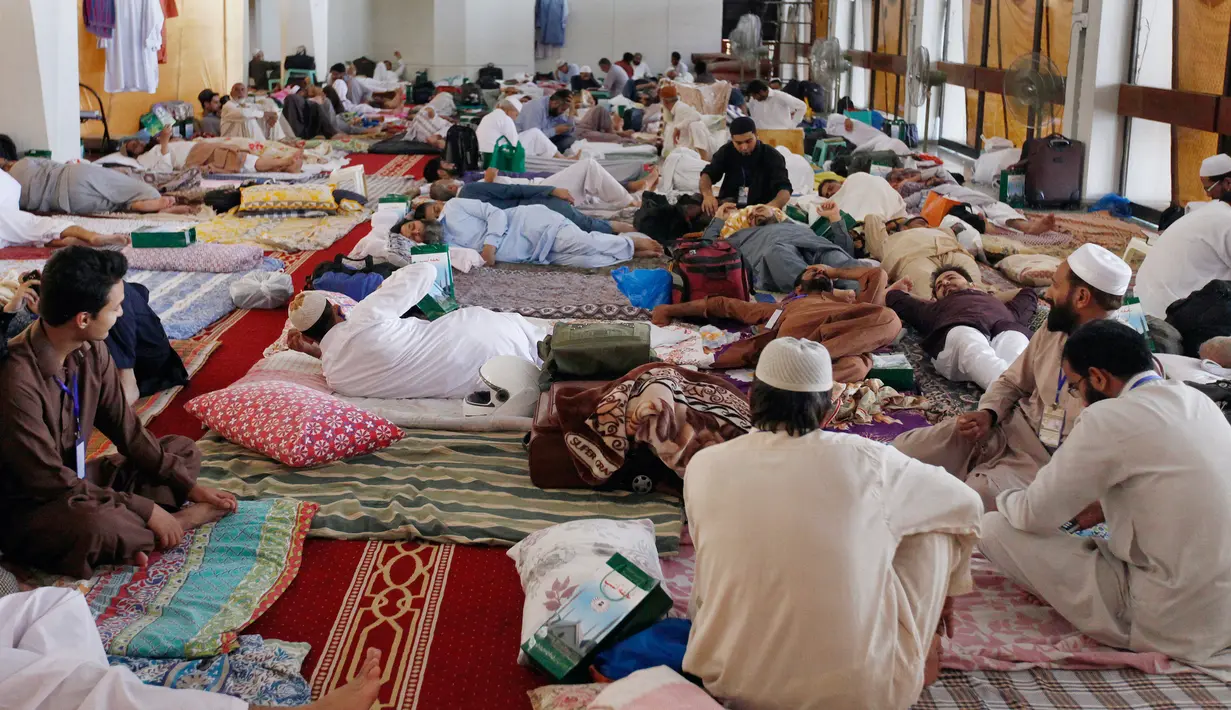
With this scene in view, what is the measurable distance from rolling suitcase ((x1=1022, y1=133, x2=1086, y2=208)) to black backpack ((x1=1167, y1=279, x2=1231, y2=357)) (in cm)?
432

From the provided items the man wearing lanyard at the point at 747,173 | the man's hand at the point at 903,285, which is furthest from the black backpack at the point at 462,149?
the man's hand at the point at 903,285

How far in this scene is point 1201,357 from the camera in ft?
14.1

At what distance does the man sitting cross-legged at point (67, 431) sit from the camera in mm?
2781

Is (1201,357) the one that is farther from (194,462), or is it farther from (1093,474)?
(194,462)

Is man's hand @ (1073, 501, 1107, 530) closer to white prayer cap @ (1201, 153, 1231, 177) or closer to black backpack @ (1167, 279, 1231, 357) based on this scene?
black backpack @ (1167, 279, 1231, 357)

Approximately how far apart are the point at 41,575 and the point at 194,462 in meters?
0.54

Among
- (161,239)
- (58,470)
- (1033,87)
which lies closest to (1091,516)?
(58,470)

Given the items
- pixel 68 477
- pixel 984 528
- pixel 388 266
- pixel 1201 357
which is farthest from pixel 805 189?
pixel 68 477

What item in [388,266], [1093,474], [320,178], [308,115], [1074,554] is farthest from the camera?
[308,115]

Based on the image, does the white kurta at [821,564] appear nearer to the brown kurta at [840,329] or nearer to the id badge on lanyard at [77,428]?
the id badge on lanyard at [77,428]

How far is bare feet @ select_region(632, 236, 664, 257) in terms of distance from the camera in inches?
281

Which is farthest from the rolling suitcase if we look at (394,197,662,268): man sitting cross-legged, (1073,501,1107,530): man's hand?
(1073,501,1107,530): man's hand

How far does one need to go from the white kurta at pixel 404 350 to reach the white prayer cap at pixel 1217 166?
12.1 ft

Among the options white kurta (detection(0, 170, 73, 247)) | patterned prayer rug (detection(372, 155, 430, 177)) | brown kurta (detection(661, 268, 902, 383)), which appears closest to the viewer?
brown kurta (detection(661, 268, 902, 383))
